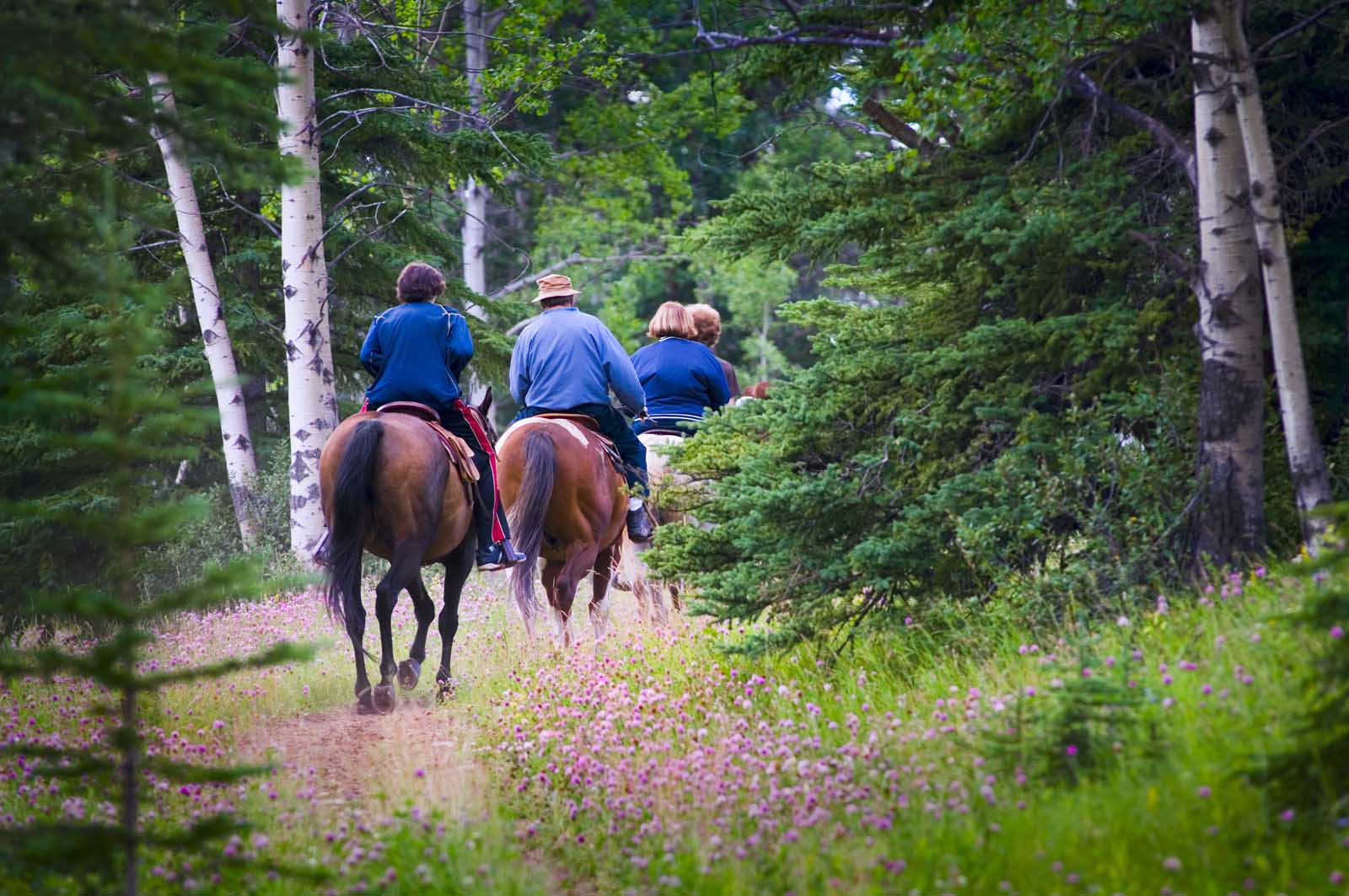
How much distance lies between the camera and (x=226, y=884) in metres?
5.05

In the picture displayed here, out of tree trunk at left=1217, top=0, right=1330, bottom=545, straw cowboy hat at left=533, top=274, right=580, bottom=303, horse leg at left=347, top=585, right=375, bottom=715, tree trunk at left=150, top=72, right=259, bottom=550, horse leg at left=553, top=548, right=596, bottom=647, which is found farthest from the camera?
tree trunk at left=150, top=72, right=259, bottom=550

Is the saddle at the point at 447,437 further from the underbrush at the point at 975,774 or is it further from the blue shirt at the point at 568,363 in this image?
the underbrush at the point at 975,774

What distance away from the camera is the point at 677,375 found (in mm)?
12266

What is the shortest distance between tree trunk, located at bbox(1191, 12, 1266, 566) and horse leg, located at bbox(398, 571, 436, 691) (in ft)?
17.7

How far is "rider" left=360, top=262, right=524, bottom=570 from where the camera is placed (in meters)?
9.59

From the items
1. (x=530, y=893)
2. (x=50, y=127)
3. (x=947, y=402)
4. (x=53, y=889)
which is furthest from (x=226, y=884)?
(x=947, y=402)

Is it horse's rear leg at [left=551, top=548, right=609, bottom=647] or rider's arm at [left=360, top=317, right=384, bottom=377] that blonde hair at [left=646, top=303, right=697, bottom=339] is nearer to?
horse's rear leg at [left=551, top=548, right=609, bottom=647]

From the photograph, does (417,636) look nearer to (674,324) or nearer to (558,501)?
A: (558,501)

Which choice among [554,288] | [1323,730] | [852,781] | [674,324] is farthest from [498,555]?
[1323,730]

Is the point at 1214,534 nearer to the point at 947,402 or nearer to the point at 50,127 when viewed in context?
the point at 947,402

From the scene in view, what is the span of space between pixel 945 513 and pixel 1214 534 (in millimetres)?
1426

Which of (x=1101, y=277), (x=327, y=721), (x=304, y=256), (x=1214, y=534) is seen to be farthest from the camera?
(x=304, y=256)

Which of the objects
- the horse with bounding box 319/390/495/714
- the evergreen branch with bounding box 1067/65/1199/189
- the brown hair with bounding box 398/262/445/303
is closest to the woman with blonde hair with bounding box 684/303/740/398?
the brown hair with bounding box 398/262/445/303

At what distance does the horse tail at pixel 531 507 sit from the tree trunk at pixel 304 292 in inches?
148
